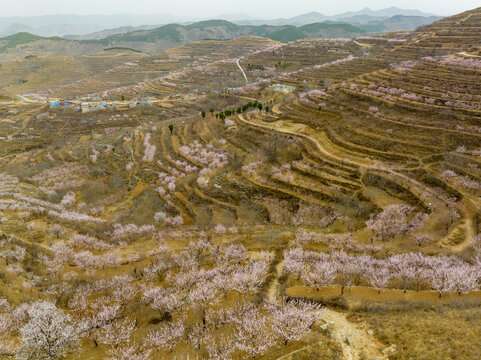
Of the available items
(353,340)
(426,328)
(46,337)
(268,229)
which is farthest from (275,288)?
(46,337)

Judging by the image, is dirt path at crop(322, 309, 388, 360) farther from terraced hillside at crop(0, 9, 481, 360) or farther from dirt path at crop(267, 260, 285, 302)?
dirt path at crop(267, 260, 285, 302)

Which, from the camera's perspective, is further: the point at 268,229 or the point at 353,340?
the point at 268,229

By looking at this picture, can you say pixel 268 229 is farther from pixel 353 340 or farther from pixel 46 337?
pixel 46 337

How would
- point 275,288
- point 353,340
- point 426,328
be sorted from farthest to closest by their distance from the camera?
point 275,288
point 353,340
point 426,328

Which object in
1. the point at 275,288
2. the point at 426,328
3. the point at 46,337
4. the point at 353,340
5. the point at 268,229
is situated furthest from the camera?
the point at 268,229

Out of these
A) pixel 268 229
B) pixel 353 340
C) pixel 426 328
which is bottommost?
pixel 268 229

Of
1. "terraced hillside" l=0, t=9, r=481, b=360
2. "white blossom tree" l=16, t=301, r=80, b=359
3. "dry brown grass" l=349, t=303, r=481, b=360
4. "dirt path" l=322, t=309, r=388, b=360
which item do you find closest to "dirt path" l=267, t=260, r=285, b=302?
"terraced hillside" l=0, t=9, r=481, b=360

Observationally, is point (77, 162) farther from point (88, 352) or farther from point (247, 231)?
point (88, 352)

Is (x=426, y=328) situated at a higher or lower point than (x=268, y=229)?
higher
